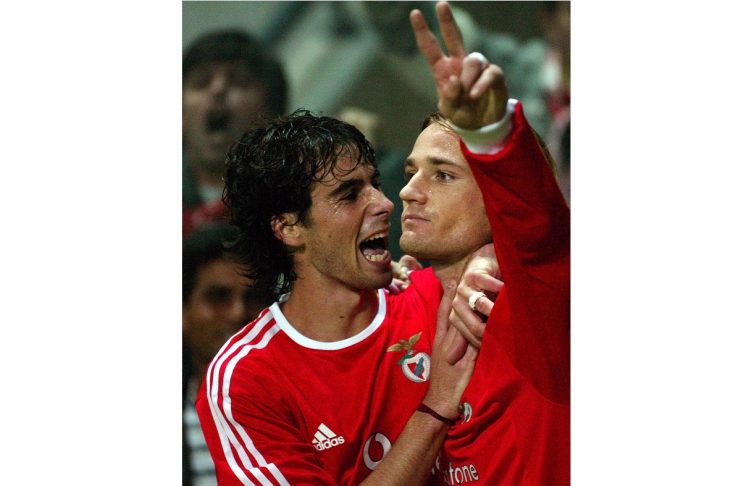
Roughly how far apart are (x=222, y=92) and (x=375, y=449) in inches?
28.0

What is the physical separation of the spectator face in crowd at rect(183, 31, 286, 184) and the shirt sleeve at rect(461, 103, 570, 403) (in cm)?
65

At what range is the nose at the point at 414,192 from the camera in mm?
1590

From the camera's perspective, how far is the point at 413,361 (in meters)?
1.69

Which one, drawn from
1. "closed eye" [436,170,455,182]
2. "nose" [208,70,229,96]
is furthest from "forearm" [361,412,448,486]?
"nose" [208,70,229,96]

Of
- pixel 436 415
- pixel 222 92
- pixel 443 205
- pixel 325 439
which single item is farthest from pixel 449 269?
pixel 222 92

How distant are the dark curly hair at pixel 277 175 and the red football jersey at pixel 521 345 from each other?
1.47 ft

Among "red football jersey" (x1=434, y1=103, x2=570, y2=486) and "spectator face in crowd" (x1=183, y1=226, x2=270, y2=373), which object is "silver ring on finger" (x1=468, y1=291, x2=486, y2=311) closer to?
"red football jersey" (x1=434, y1=103, x2=570, y2=486)

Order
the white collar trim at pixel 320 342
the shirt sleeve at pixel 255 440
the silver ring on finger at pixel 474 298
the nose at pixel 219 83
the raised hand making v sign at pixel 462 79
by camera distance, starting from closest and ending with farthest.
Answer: the raised hand making v sign at pixel 462 79
the silver ring on finger at pixel 474 298
the shirt sleeve at pixel 255 440
the white collar trim at pixel 320 342
the nose at pixel 219 83

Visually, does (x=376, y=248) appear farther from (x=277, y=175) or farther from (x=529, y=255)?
(x=529, y=255)

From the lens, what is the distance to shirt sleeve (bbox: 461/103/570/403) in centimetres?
126

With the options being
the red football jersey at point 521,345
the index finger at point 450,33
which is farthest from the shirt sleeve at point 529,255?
the index finger at point 450,33

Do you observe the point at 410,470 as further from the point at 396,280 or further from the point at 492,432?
the point at 396,280

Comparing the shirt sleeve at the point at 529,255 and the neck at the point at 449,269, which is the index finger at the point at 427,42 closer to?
the shirt sleeve at the point at 529,255

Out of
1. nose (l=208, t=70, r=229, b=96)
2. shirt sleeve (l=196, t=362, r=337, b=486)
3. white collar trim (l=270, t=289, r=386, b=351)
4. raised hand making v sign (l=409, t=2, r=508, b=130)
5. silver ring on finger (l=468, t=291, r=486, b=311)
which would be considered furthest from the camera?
nose (l=208, t=70, r=229, b=96)
